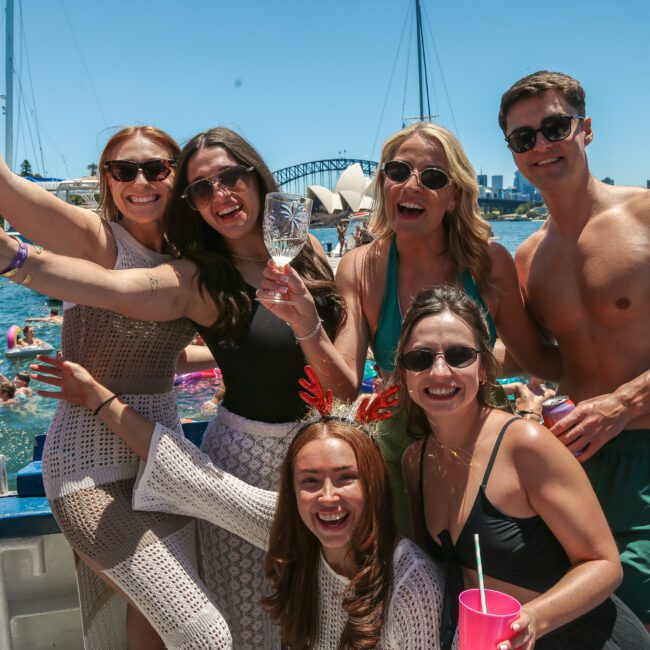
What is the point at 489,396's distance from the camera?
237cm

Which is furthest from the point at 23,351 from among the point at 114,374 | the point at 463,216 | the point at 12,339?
the point at 463,216

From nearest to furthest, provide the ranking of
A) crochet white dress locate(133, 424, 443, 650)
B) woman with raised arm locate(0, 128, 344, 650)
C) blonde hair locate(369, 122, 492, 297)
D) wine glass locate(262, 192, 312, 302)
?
1. crochet white dress locate(133, 424, 443, 650)
2. wine glass locate(262, 192, 312, 302)
3. woman with raised arm locate(0, 128, 344, 650)
4. blonde hair locate(369, 122, 492, 297)

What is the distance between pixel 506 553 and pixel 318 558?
637 mm

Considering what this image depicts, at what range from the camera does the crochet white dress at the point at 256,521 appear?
216 cm

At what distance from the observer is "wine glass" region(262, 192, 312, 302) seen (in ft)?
7.51

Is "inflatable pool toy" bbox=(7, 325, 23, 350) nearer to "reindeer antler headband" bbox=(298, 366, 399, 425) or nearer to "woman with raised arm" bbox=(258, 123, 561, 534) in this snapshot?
"woman with raised arm" bbox=(258, 123, 561, 534)

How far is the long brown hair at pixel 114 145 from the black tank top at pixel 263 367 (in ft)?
2.06

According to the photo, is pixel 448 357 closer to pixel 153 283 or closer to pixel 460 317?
pixel 460 317

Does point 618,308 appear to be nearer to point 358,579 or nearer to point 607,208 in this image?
point 607,208

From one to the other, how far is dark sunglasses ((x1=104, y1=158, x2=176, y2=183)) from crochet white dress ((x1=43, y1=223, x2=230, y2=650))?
7.4 inches

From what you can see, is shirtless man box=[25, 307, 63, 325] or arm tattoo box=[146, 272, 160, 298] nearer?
arm tattoo box=[146, 272, 160, 298]

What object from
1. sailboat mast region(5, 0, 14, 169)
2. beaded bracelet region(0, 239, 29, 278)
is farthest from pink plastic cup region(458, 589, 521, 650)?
sailboat mast region(5, 0, 14, 169)

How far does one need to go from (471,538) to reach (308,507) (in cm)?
50

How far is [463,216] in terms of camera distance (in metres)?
2.74
